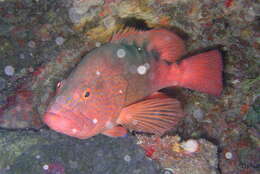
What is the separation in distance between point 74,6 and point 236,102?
356cm

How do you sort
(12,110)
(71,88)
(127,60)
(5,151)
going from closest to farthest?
(71,88)
(127,60)
(5,151)
(12,110)

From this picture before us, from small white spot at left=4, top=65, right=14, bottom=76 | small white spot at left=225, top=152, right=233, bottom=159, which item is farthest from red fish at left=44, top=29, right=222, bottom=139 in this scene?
small white spot at left=4, top=65, right=14, bottom=76

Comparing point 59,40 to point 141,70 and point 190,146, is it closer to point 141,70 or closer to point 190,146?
point 141,70

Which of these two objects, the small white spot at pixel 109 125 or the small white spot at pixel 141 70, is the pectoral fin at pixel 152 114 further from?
the small white spot at pixel 141 70

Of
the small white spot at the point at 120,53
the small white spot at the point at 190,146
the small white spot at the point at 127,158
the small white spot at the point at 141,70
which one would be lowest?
the small white spot at the point at 190,146

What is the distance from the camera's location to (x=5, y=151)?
11.8 feet

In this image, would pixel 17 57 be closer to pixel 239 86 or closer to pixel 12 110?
pixel 12 110

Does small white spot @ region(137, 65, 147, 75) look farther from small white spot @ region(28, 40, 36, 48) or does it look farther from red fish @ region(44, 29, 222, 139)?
small white spot @ region(28, 40, 36, 48)

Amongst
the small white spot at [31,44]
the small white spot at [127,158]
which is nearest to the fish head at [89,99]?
the small white spot at [127,158]

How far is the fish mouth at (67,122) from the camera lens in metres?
2.31

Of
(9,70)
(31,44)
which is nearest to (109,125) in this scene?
(31,44)

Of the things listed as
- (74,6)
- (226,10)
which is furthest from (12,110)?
(226,10)

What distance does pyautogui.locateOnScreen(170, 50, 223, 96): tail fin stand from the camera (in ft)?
11.8

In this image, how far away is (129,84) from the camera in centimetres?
316
